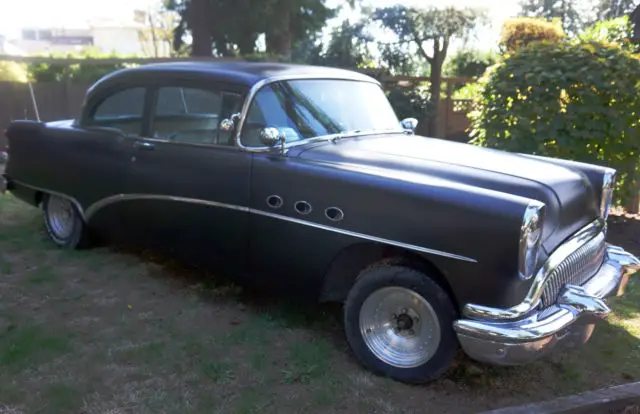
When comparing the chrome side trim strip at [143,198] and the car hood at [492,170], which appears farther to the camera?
the chrome side trim strip at [143,198]

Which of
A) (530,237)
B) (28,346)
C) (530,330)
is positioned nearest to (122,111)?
(28,346)

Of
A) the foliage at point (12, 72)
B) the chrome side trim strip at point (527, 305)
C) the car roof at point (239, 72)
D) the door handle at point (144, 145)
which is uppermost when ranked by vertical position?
the car roof at point (239, 72)

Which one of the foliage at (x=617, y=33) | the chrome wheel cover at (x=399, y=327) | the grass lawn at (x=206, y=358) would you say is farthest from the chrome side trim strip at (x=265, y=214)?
the foliage at (x=617, y=33)

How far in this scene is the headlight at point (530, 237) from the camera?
3049 mm

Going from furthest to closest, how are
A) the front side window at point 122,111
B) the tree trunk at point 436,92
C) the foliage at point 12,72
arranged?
the tree trunk at point 436,92
the foliage at point 12,72
the front side window at point 122,111

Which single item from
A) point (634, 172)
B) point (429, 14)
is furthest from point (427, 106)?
point (634, 172)

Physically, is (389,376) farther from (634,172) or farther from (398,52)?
(398,52)

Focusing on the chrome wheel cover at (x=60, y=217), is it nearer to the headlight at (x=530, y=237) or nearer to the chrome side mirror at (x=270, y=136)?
the chrome side mirror at (x=270, y=136)

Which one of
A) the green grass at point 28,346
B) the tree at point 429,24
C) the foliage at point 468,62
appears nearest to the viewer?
the green grass at point 28,346

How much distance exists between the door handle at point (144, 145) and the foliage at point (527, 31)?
841cm

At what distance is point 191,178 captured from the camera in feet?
14.3

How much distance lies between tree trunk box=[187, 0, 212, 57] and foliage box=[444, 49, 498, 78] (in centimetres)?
796

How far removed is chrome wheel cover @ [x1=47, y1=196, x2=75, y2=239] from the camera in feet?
18.7

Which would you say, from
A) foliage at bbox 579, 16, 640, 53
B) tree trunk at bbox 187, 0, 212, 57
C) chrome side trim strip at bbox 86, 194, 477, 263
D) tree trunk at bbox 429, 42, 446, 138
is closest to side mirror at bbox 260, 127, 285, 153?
chrome side trim strip at bbox 86, 194, 477, 263
